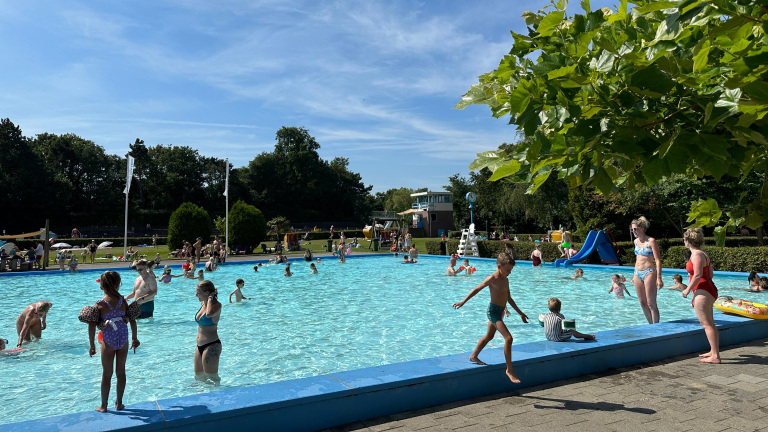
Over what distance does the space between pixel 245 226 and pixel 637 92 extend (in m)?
32.6

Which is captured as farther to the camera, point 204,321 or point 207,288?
point 207,288

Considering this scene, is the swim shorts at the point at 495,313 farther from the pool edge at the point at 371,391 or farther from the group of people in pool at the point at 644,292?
the pool edge at the point at 371,391

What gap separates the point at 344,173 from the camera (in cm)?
9725

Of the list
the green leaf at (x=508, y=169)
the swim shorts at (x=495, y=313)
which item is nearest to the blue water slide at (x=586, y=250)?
the swim shorts at (x=495, y=313)

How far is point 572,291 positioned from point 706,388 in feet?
36.2

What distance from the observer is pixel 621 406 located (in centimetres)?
464

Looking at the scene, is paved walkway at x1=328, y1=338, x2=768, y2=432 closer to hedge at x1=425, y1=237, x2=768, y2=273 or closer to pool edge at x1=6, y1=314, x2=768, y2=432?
pool edge at x1=6, y1=314, x2=768, y2=432

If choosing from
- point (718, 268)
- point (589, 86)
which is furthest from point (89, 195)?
point (589, 86)

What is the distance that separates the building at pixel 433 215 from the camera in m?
64.4

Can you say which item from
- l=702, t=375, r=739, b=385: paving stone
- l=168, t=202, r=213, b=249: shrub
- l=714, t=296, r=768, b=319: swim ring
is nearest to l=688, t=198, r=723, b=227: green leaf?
l=702, t=375, r=739, b=385: paving stone

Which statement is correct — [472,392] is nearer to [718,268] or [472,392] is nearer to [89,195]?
[718,268]

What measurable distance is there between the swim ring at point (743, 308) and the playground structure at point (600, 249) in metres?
13.3

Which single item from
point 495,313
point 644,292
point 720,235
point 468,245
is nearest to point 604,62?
point 720,235

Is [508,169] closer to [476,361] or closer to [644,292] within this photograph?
[476,361]
